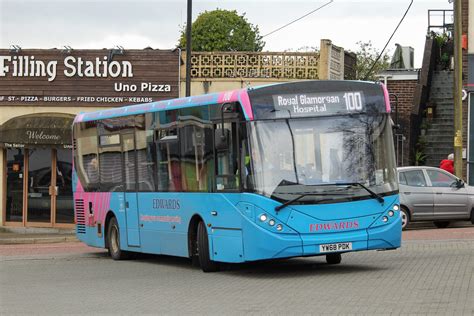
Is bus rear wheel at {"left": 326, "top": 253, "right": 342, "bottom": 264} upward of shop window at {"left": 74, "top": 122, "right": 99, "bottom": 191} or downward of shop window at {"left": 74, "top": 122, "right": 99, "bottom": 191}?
downward

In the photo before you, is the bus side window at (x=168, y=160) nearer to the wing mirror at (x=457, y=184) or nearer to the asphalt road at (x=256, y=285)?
the asphalt road at (x=256, y=285)

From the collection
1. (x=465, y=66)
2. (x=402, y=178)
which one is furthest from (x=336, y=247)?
(x=465, y=66)

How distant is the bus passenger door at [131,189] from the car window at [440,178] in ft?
31.8

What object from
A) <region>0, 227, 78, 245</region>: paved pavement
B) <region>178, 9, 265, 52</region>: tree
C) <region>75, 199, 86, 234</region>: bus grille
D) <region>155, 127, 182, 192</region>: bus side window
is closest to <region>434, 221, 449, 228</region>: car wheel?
<region>0, 227, 78, 245</region>: paved pavement

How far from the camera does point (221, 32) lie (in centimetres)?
6656

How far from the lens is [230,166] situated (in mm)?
14648

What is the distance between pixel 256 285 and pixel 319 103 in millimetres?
3006

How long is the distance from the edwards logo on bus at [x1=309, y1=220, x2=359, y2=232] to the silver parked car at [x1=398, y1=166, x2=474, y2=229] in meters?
10.5

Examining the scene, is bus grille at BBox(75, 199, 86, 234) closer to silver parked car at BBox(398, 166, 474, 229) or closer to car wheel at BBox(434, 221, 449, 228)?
silver parked car at BBox(398, 166, 474, 229)

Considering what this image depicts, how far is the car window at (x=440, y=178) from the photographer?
2519 centimetres

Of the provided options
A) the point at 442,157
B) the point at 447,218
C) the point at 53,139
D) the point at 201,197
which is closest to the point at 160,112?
the point at 201,197

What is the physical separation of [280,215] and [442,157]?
66.9 ft

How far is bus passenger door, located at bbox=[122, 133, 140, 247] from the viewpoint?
60.1ft

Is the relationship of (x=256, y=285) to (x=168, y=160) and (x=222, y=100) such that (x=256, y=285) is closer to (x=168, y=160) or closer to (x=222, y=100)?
(x=222, y=100)
